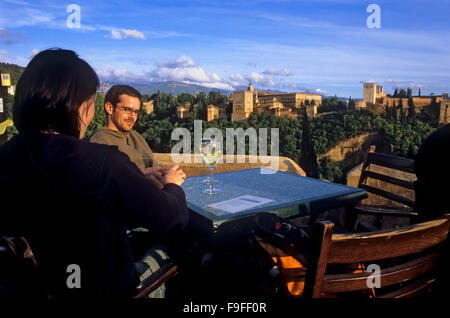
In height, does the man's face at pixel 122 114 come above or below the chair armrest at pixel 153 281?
above

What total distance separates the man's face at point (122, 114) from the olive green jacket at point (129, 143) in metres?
0.06

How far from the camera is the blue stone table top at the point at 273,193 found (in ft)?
4.59

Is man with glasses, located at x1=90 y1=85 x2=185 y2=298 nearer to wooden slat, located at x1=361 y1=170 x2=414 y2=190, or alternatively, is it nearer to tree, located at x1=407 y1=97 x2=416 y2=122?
wooden slat, located at x1=361 y1=170 x2=414 y2=190

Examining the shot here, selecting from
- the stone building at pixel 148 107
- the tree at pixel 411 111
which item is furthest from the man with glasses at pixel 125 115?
the tree at pixel 411 111

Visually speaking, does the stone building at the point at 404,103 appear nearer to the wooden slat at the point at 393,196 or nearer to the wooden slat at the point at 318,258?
the wooden slat at the point at 393,196

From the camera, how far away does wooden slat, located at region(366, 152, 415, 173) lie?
1.93m

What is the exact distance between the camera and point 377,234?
75 centimetres

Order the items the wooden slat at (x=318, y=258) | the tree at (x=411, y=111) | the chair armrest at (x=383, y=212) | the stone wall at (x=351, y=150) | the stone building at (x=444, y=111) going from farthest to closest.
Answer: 1. the stone building at (x=444, y=111)
2. the tree at (x=411, y=111)
3. the stone wall at (x=351, y=150)
4. the chair armrest at (x=383, y=212)
5. the wooden slat at (x=318, y=258)

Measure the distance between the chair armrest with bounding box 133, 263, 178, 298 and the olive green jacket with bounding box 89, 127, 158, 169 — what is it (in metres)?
1.04

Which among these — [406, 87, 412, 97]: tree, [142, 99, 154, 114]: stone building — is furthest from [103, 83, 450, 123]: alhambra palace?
[406, 87, 412, 97]: tree

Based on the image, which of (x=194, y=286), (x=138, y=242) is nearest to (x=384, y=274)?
(x=194, y=286)
